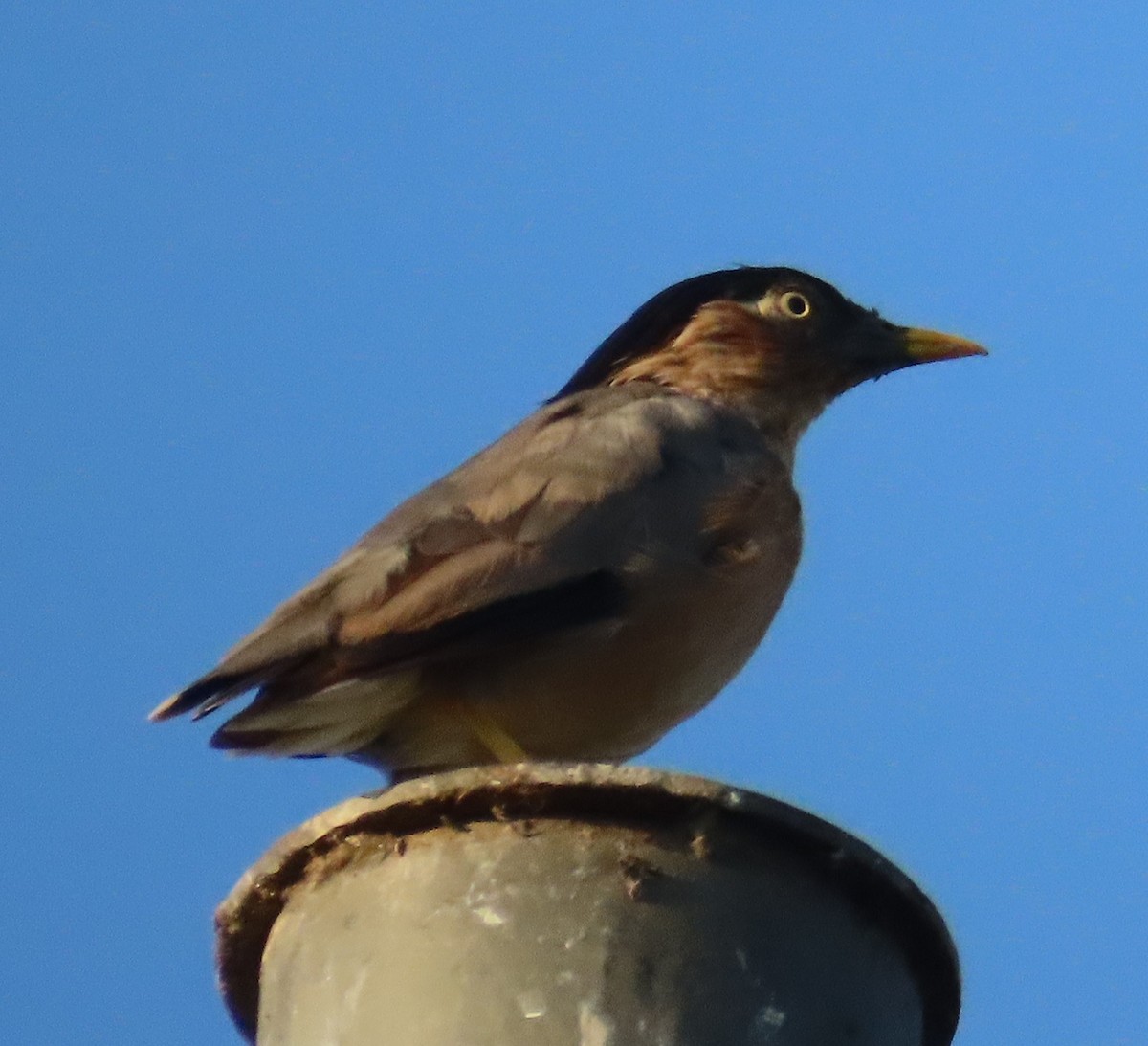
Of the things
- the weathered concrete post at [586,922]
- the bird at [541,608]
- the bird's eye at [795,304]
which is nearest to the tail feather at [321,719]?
the bird at [541,608]

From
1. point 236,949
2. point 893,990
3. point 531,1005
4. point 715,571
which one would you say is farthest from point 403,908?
point 715,571

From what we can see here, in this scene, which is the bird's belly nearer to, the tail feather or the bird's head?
the tail feather

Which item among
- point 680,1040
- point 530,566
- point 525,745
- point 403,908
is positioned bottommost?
point 680,1040

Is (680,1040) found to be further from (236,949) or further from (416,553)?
(416,553)

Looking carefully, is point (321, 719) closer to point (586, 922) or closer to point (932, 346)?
point (586, 922)

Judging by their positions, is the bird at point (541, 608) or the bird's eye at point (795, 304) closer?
the bird at point (541, 608)

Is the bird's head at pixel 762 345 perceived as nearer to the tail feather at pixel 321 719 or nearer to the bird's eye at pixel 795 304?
the bird's eye at pixel 795 304
